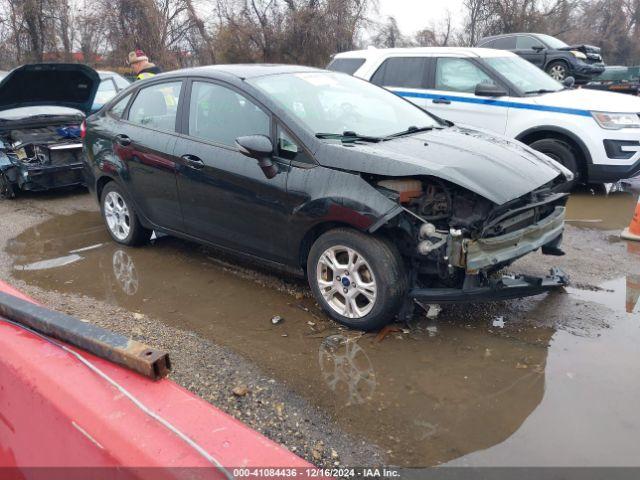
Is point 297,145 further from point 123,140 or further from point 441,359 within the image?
point 123,140

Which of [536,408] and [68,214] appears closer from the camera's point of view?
[536,408]

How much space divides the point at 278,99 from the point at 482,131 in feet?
5.85

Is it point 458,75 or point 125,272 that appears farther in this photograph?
point 458,75

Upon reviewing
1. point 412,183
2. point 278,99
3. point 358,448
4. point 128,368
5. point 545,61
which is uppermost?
point 545,61

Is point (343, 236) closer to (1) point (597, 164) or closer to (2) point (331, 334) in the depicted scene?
(2) point (331, 334)

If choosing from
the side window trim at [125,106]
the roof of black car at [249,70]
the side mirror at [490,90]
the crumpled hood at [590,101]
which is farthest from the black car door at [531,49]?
the side window trim at [125,106]

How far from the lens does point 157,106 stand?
16.6 feet

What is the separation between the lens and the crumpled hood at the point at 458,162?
3.46 metres

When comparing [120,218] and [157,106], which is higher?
[157,106]

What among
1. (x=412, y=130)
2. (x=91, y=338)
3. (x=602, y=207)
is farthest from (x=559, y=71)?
(x=91, y=338)

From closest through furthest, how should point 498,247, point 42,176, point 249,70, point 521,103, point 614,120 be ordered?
point 498,247 < point 249,70 < point 614,120 < point 521,103 < point 42,176

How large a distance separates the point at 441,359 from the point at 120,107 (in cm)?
400

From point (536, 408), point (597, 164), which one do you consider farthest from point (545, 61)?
point (536, 408)

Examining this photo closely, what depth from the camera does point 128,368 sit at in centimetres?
197
